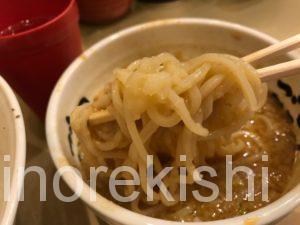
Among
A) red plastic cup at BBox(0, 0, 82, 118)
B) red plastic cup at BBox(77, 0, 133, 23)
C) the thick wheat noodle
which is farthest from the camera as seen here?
red plastic cup at BBox(77, 0, 133, 23)

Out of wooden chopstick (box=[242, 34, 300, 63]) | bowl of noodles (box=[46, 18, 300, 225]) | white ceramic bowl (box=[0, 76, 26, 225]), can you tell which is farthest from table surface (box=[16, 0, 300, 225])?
wooden chopstick (box=[242, 34, 300, 63])

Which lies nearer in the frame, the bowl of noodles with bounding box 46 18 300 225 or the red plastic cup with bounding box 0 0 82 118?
the bowl of noodles with bounding box 46 18 300 225

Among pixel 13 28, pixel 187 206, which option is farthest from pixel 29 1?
pixel 187 206

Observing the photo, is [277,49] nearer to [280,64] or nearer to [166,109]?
[280,64]

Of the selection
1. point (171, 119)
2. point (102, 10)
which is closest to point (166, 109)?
point (171, 119)

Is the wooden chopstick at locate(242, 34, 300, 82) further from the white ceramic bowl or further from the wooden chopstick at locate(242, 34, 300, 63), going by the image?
the white ceramic bowl

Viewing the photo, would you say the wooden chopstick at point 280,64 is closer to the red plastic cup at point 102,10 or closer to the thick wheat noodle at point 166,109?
the thick wheat noodle at point 166,109
